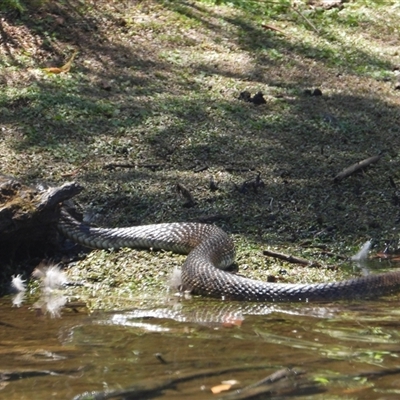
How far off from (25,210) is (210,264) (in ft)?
4.60

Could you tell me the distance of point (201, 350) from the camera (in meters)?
5.25

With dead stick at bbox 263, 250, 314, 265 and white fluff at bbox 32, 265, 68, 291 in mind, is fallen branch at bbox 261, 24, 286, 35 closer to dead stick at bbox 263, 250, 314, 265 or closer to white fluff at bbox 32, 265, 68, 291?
dead stick at bbox 263, 250, 314, 265

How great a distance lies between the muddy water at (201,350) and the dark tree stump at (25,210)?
684mm

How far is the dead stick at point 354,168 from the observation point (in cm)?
923

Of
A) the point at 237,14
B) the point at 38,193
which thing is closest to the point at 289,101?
the point at 237,14

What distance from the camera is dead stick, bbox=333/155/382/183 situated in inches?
364

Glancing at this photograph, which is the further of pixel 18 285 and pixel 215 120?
pixel 215 120

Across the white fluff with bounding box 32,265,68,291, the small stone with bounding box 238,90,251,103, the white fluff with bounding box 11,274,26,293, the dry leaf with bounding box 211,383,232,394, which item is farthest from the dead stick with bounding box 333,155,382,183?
the dry leaf with bounding box 211,383,232,394

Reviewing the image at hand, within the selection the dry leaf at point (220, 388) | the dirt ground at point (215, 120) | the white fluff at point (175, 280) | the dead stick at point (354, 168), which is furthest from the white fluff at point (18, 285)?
the dead stick at point (354, 168)

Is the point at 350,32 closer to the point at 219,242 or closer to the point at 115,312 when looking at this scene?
the point at 219,242

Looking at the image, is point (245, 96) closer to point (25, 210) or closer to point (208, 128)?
point (208, 128)

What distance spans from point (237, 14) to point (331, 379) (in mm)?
9129

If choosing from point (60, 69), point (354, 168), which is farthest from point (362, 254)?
point (60, 69)

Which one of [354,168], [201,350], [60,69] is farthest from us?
[60,69]
